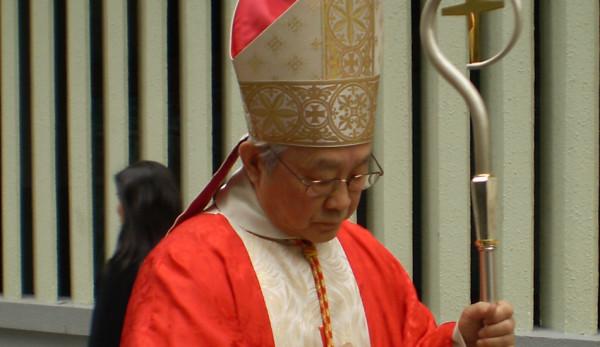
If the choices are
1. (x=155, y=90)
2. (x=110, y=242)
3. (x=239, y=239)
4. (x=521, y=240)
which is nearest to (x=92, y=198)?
(x=110, y=242)

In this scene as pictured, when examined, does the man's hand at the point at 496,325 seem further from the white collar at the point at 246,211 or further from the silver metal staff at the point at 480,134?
the white collar at the point at 246,211

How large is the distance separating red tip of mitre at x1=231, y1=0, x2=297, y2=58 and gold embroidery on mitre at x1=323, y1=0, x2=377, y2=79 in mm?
112

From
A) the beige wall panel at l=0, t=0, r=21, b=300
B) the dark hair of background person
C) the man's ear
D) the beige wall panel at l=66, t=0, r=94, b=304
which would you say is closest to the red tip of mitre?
the man's ear

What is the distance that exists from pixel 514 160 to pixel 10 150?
109 inches

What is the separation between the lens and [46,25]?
5.89m

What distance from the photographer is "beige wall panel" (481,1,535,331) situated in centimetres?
487

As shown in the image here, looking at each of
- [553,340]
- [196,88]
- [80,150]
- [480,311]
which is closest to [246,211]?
[480,311]

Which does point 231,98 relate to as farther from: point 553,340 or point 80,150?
point 553,340

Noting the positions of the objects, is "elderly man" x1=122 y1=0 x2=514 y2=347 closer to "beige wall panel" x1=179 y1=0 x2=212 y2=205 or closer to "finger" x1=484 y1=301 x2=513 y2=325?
"finger" x1=484 y1=301 x2=513 y2=325

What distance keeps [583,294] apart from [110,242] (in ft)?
8.01

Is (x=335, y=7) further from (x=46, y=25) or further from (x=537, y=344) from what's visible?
(x=46, y=25)

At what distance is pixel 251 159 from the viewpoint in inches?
108

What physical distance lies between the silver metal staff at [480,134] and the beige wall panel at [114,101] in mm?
3468

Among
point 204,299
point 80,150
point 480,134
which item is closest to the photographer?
point 480,134
